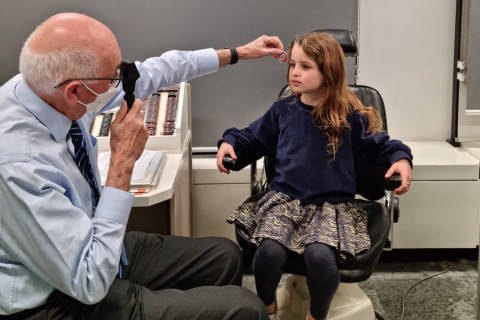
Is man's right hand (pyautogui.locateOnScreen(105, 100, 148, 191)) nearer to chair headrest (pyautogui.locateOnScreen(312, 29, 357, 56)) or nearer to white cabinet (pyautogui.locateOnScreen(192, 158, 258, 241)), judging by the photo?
chair headrest (pyautogui.locateOnScreen(312, 29, 357, 56))

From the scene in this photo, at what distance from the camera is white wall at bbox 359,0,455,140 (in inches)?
116

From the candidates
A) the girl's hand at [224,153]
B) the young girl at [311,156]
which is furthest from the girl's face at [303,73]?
the girl's hand at [224,153]

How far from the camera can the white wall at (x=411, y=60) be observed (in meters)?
2.94

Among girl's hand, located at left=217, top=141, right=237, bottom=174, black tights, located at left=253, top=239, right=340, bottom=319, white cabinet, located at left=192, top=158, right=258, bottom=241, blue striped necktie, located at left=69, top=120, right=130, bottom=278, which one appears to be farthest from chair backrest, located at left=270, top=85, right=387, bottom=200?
blue striped necktie, located at left=69, top=120, right=130, bottom=278

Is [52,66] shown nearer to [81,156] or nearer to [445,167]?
[81,156]

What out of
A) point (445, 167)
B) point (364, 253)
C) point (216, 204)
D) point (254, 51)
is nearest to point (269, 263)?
point (364, 253)

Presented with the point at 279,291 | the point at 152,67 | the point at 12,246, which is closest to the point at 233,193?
the point at 279,291

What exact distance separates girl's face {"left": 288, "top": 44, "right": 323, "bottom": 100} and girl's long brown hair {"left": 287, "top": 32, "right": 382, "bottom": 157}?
0.05 feet

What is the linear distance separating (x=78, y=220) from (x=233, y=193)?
1.60m

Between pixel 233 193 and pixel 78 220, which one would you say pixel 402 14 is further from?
pixel 78 220

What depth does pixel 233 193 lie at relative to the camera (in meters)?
2.93

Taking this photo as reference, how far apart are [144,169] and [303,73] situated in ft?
1.98

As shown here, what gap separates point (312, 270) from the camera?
189cm

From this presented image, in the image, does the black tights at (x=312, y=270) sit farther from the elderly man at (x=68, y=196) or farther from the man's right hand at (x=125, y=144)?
the man's right hand at (x=125, y=144)
